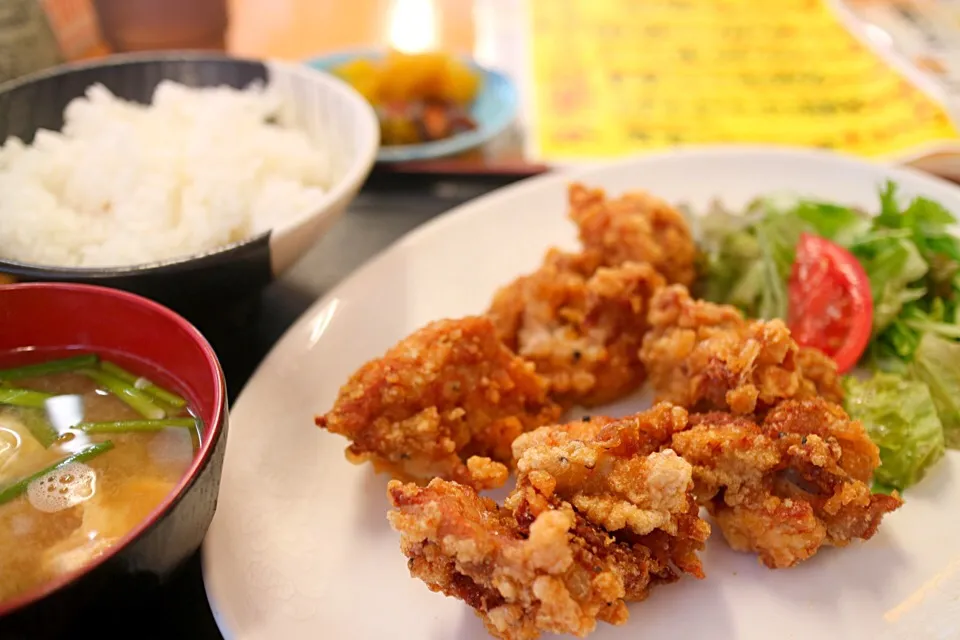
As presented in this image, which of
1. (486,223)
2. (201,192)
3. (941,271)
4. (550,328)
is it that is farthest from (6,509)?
(941,271)

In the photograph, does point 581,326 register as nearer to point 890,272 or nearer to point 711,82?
point 890,272

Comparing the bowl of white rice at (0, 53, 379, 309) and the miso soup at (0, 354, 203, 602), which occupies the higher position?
the bowl of white rice at (0, 53, 379, 309)

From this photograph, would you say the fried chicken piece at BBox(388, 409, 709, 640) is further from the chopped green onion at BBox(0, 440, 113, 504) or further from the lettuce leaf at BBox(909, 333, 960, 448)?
the lettuce leaf at BBox(909, 333, 960, 448)

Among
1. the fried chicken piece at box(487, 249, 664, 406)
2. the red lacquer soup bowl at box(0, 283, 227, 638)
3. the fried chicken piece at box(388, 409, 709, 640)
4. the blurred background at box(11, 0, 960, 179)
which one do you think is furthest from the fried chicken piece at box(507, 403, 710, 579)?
the blurred background at box(11, 0, 960, 179)

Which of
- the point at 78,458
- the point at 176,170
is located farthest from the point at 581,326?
the point at 176,170

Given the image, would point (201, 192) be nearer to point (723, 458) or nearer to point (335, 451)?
point (335, 451)

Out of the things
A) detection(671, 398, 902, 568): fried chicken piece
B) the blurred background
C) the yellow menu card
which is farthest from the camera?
the yellow menu card

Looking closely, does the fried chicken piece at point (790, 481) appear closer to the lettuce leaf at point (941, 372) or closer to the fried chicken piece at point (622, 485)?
the fried chicken piece at point (622, 485)
